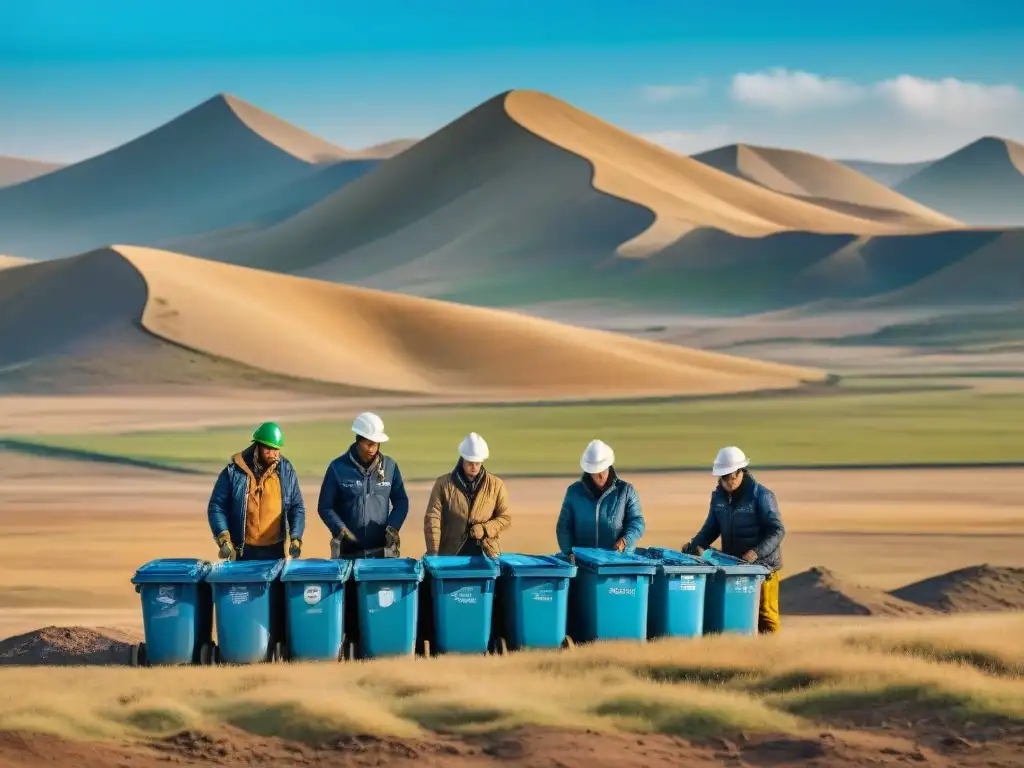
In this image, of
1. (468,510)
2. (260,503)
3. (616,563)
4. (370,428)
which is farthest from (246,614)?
(616,563)

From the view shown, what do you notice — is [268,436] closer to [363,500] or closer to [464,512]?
[363,500]

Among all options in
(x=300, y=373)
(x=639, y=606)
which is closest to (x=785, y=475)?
(x=639, y=606)

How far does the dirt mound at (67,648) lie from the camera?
14.9 metres

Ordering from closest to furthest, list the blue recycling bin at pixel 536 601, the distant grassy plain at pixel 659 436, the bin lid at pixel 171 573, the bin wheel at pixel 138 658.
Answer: the bin lid at pixel 171 573, the bin wheel at pixel 138 658, the blue recycling bin at pixel 536 601, the distant grassy plain at pixel 659 436

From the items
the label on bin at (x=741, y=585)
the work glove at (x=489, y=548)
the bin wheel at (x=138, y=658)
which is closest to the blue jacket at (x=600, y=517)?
the work glove at (x=489, y=548)

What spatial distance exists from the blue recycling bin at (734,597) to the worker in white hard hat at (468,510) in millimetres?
1577

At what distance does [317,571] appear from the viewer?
1280 centimetres

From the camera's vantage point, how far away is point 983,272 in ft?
452

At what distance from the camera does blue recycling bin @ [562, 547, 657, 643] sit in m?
13.1

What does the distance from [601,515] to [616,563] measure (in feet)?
2.83

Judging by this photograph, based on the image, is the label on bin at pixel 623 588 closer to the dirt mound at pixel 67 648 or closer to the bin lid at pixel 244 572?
the bin lid at pixel 244 572

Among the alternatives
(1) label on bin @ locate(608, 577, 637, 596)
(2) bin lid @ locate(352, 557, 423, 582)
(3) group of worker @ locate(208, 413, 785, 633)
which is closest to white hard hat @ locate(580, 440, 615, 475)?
(3) group of worker @ locate(208, 413, 785, 633)

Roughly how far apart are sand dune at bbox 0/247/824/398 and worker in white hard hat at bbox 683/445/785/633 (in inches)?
1977

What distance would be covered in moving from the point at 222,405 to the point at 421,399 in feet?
22.9
